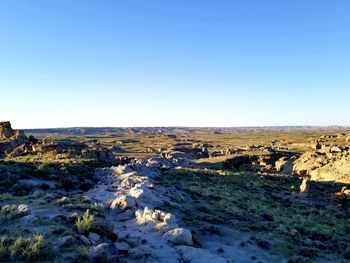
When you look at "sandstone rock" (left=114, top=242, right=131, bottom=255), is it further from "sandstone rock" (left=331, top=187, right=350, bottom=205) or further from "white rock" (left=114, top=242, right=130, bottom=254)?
"sandstone rock" (left=331, top=187, right=350, bottom=205)

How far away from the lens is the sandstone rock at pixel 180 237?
1438 cm

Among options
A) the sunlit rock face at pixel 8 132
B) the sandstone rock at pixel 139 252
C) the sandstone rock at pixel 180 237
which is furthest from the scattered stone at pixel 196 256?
the sunlit rock face at pixel 8 132

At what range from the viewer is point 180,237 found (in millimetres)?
14492

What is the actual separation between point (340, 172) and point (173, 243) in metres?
38.0

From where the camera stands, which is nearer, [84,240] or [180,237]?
[84,240]

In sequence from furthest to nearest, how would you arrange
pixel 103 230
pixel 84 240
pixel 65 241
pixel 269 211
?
pixel 269 211 → pixel 103 230 → pixel 84 240 → pixel 65 241

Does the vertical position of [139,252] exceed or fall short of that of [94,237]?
it falls short

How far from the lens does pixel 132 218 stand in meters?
18.5

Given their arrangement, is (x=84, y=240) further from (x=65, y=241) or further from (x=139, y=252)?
(x=139, y=252)

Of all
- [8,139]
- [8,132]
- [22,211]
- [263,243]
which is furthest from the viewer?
[8,132]

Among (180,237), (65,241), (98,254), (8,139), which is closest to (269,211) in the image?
(180,237)

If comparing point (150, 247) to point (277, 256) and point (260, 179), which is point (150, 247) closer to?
point (277, 256)

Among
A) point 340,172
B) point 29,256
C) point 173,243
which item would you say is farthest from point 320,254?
point 340,172

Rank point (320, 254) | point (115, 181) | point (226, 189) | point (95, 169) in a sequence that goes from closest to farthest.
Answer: point (320, 254), point (115, 181), point (226, 189), point (95, 169)
